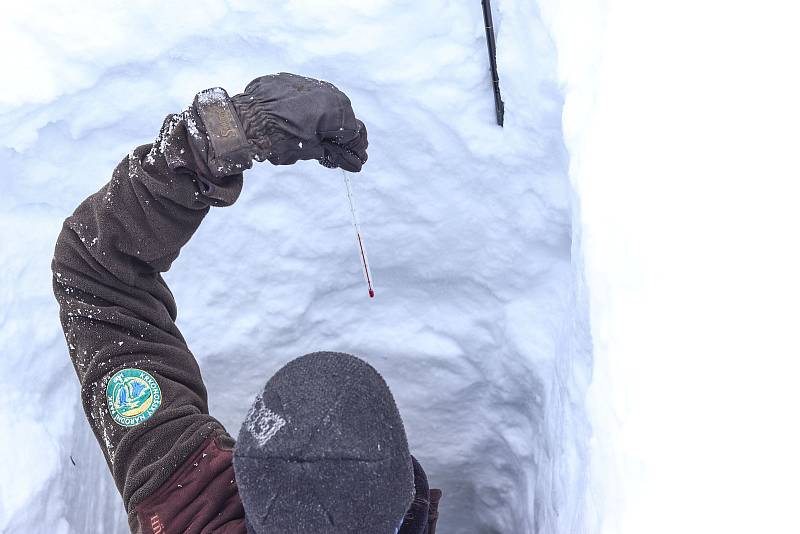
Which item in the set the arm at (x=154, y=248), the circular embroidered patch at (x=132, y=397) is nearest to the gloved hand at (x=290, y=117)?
the arm at (x=154, y=248)

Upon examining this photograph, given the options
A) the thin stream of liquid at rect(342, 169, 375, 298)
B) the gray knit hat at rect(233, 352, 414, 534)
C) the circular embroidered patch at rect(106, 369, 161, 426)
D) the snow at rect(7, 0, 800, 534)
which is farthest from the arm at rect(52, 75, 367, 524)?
the thin stream of liquid at rect(342, 169, 375, 298)

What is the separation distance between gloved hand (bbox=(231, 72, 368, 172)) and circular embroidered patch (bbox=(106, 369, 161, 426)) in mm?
406

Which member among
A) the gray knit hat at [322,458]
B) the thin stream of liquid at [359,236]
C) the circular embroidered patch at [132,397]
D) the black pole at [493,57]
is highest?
the black pole at [493,57]

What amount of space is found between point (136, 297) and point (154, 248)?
0.10 metres

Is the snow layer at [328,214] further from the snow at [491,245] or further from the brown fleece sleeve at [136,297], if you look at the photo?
the brown fleece sleeve at [136,297]

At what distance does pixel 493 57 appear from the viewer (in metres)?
1.67

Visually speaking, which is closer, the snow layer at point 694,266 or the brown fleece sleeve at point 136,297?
the snow layer at point 694,266

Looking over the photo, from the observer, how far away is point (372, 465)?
910mm

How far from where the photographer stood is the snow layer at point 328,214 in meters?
1.65

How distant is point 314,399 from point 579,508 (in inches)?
29.0

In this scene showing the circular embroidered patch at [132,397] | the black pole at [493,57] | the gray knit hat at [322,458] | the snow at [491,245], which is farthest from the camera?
the black pole at [493,57]

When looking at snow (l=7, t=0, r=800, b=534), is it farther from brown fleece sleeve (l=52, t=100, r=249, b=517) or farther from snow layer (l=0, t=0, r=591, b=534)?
brown fleece sleeve (l=52, t=100, r=249, b=517)

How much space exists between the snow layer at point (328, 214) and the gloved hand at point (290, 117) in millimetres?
502

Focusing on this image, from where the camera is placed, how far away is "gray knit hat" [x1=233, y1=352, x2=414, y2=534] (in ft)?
2.94
